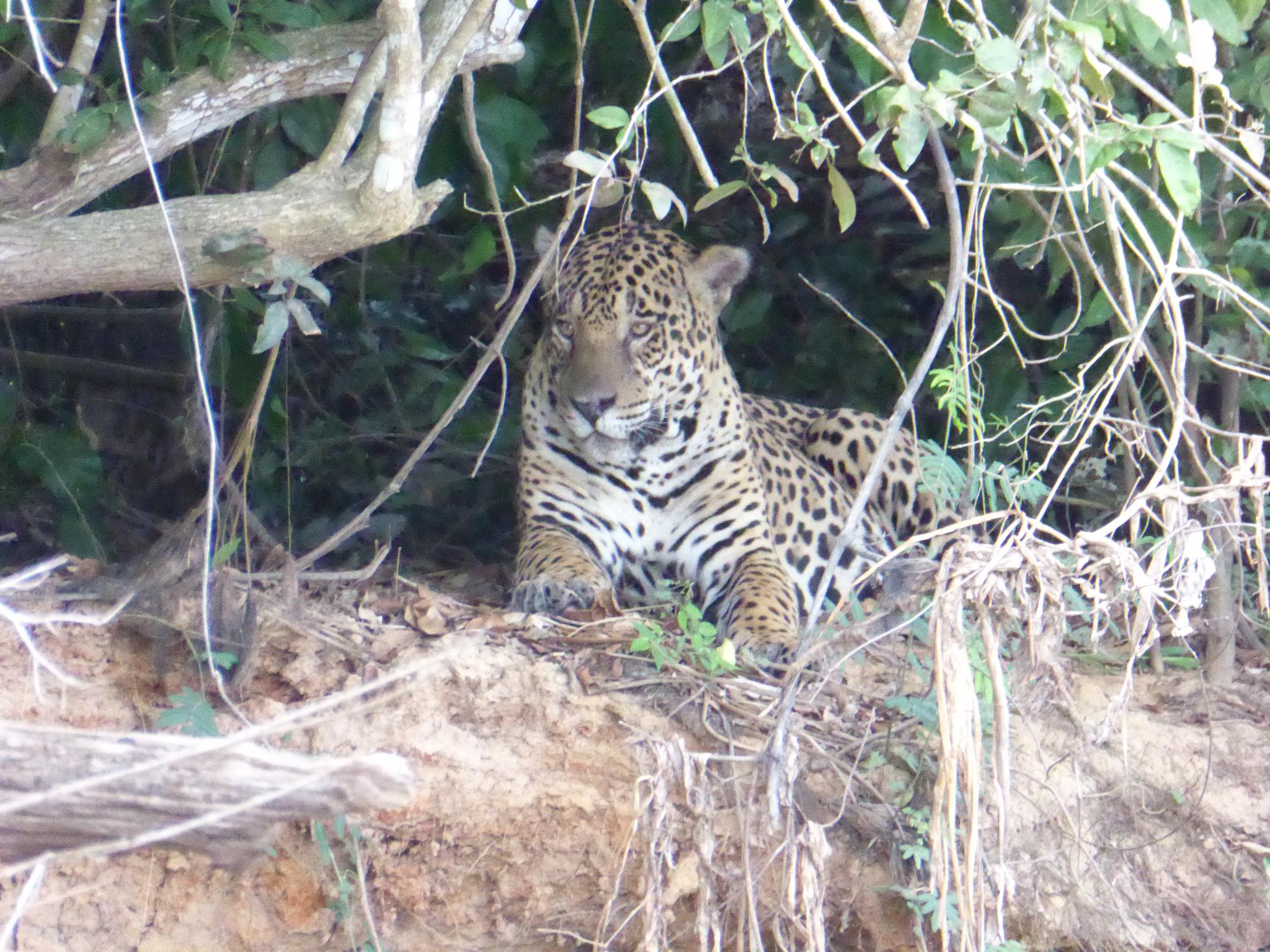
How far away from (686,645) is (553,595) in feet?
2.53

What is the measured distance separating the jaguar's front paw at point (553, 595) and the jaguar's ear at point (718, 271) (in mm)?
1811

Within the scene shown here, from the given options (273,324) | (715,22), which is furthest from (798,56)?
(273,324)

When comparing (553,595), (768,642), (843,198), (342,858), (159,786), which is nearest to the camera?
(159,786)

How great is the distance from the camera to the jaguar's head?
6.14 m

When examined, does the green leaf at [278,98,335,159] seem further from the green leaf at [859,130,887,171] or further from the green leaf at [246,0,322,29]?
the green leaf at [859,130,887,171]

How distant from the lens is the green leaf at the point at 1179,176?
3539mm

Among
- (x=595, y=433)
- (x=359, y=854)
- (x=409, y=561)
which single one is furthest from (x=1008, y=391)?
(x=359, y=854)

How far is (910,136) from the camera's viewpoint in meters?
3.68

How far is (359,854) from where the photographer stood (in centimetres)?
440

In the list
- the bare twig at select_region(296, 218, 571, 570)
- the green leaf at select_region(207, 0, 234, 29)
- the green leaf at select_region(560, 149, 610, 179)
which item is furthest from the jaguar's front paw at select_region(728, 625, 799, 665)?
the green leaf at select_region(207, 0, 234, 29)

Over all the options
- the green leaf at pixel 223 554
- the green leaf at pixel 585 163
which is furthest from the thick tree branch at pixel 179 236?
the green leaf at pixel 223 554

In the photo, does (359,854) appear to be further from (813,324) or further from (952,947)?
(813,324)

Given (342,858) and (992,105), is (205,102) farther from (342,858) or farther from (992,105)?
(342,858)

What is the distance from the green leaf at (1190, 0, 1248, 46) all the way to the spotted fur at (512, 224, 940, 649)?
A: 94.3 inches
